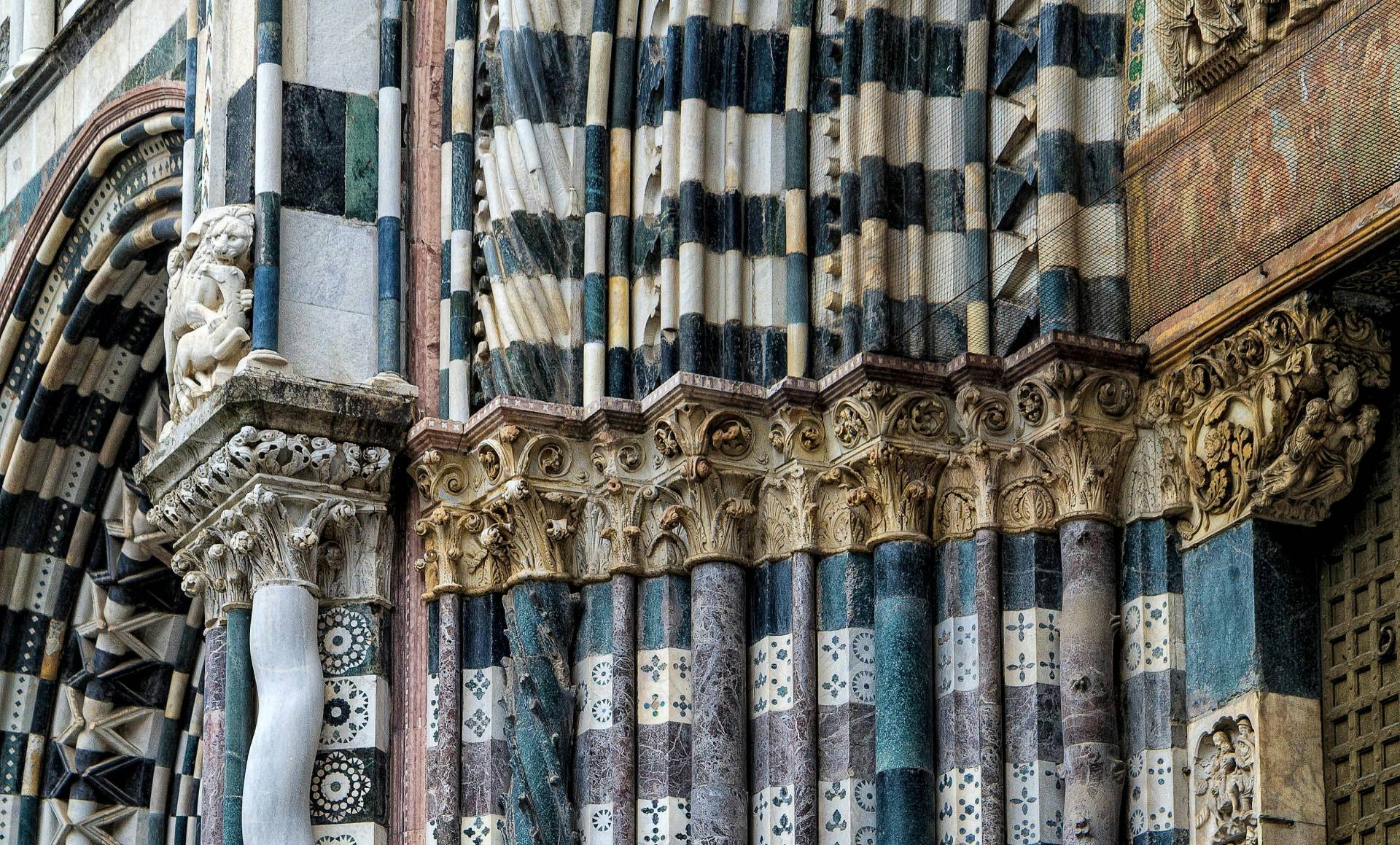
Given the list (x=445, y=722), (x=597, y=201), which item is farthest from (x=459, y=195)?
(x=445, y=722)

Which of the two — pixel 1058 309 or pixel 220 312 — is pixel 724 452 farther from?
pixel 220 312

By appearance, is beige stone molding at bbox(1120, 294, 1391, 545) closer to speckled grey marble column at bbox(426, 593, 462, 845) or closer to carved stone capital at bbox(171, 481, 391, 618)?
speckled grey marble column at bbox(426, 593, 462, 845)

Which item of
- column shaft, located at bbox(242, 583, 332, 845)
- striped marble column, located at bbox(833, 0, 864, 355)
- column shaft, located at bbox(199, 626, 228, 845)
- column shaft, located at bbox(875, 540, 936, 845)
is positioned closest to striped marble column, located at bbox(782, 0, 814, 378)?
striped marble column, located at bbox(833, 0, 864, 355)

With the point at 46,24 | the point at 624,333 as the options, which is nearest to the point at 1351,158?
the point at 624,333

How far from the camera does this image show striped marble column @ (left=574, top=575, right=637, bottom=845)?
8.02 meters

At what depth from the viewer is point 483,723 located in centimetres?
829

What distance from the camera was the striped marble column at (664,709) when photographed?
798cm

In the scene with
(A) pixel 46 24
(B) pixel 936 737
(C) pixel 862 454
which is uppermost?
(A) pixel 46 24

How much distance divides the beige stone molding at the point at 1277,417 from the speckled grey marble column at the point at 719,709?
1.21 metres

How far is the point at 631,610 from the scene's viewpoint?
8.20 metres

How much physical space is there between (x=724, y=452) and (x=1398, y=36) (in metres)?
2.15

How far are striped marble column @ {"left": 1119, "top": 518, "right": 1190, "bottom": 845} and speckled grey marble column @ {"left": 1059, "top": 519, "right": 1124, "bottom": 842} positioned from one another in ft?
0.14

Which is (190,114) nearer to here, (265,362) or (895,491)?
(265,362)

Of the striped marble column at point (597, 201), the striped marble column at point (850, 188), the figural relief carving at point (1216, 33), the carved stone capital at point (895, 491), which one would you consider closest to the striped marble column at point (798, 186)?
the striped marble column at point (850, 188)
